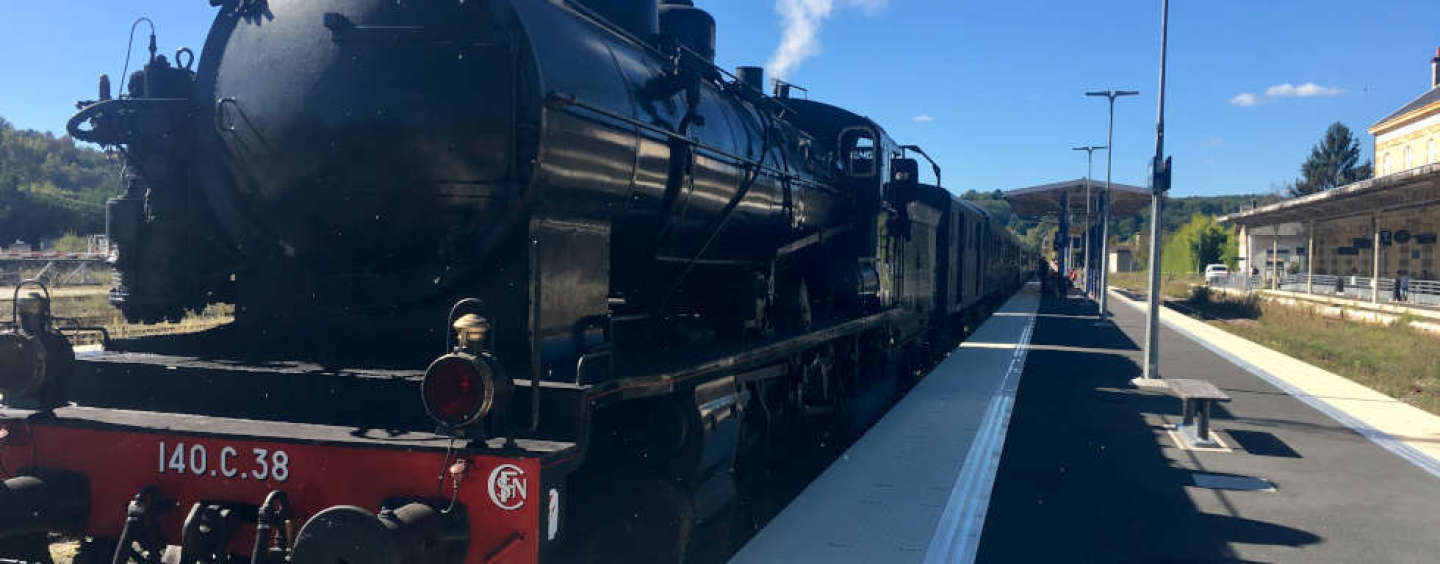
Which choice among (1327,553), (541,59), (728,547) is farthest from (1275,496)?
(541,59)

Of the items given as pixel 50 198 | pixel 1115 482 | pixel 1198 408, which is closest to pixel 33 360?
pixel 1115 482

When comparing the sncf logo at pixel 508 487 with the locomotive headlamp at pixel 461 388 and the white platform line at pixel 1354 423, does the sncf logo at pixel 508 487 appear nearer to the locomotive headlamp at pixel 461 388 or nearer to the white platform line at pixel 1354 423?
the locomotive headlamp at pixel 461 388

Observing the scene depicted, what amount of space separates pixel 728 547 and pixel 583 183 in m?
2.73

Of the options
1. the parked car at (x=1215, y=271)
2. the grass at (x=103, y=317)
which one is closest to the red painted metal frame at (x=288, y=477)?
the grass at (x=103, y=317)

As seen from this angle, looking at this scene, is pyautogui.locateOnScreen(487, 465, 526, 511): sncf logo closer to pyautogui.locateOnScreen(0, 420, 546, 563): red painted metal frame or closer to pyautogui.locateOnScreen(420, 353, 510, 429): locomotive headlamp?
pyautogui.locateOnScreen(0, 420, 546, 563): red painted metal frame

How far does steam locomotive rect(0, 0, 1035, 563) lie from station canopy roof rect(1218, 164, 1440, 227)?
2259 cm

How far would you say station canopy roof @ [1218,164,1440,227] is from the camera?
21.0 meters

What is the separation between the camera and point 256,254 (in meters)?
4.12

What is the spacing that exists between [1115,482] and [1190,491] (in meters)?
0.55

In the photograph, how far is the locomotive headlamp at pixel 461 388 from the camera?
310cm

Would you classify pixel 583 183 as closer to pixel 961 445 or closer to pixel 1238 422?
pixel 961 445

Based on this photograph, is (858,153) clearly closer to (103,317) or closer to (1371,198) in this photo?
(103,317)

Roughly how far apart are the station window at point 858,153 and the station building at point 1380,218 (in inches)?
686

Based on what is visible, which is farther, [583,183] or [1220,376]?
[1220,376]
